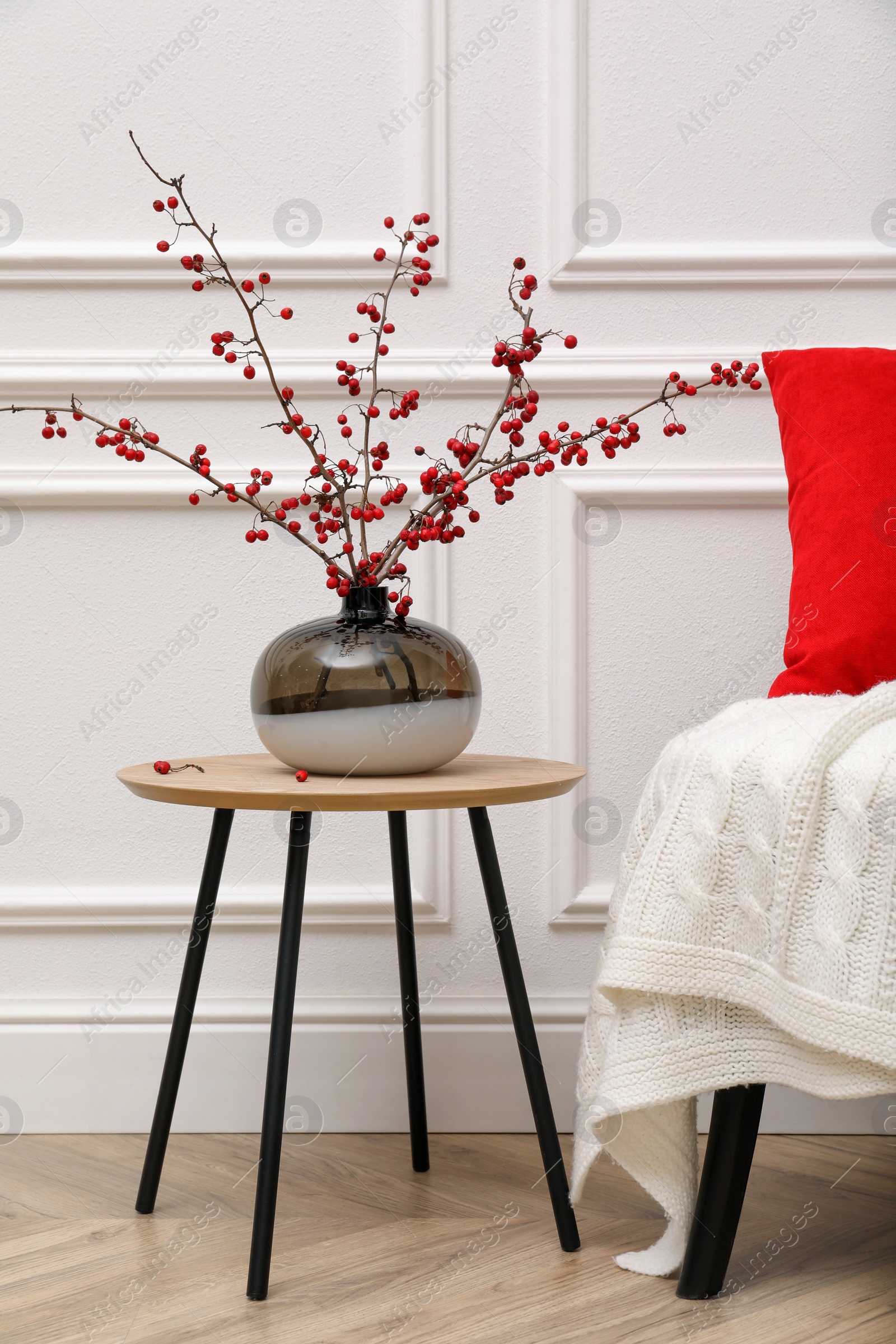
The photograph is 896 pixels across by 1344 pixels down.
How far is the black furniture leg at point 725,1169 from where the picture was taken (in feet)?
2.95

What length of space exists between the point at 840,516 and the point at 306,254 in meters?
0.73

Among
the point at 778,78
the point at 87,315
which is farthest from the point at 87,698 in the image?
the point at 778,78

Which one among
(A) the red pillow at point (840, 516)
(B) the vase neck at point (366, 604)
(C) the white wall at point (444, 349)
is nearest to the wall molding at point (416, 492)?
(C) the white wall at point (444, 349)

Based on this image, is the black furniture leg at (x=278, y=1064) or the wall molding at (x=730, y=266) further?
the wall molding at (x=730, y=266)

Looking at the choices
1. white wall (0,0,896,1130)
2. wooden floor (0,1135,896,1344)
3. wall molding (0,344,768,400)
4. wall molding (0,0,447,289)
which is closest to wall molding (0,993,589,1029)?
white wall (0,0,896,1130)

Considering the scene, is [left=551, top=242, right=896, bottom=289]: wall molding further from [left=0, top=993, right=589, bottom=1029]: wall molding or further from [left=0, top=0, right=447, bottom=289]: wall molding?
[left=0, top=993, right=589, bottom=1029]: wall molding

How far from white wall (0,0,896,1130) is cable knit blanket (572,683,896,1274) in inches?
18.0

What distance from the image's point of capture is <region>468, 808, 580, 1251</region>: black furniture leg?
1.02m

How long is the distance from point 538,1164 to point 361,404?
93 cm

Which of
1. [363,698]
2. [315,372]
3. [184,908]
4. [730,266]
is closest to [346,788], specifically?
[363,698]

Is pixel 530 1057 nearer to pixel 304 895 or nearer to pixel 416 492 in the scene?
pixel 304 895

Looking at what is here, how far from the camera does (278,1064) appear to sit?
93 cm

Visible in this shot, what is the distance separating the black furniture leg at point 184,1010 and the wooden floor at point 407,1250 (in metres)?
0.04

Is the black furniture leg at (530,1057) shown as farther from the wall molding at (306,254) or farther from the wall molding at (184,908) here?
the wall molding at (306,254)
